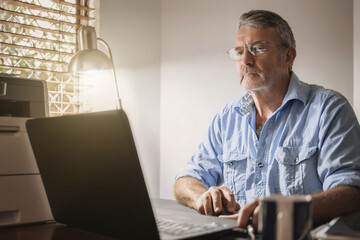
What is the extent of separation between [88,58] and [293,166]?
1.24 metres

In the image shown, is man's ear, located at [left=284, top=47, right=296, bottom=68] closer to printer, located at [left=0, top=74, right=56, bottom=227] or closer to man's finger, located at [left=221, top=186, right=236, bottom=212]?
man's finger, located at [left=221, top=186, right=236, bottom=212]

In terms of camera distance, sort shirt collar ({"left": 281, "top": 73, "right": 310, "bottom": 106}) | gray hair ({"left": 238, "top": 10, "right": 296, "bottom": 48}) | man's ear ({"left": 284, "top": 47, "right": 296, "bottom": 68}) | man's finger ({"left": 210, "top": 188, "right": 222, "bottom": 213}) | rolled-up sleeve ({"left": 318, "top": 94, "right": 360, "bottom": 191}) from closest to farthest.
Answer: man's finger ({"left": 210, "top": 188, "right": 222, "bottom": 213}) < rolled-up sleeve ({"left": 318, "top": 94, "right": 360, "bottom": 191}) < shirt collar ({"left": 281, "top": 73, "right": 310, "bottom": 106}) < gray hair ({"left": 238, "top": 10, "right": 296, "bottom": 48}) < man's ear ({"left": 284, "top": 47, "right": 296, "bottom": 68})

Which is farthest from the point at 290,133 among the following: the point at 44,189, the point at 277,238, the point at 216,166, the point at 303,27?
the point at 303,27

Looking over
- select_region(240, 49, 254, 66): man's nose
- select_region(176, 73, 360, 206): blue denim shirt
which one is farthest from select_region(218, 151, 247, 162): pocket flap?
select_region(240, 49, 254, 66): man's nose

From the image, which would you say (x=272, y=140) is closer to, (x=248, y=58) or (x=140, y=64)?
(x=248, y=58)

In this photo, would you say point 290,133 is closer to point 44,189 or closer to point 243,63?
point 243,63

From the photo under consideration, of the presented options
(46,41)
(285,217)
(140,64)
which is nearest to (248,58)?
(285,217)

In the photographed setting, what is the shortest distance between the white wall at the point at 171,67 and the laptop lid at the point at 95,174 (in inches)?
83.9

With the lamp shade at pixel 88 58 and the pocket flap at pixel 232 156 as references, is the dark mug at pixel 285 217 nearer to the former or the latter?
the pocket flap at pixel 232 156

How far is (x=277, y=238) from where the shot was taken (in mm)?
646

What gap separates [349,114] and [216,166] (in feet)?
1.96

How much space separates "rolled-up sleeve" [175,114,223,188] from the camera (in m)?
1.84

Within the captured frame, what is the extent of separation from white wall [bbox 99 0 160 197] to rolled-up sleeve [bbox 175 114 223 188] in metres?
1.39

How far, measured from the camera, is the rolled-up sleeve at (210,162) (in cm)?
184
